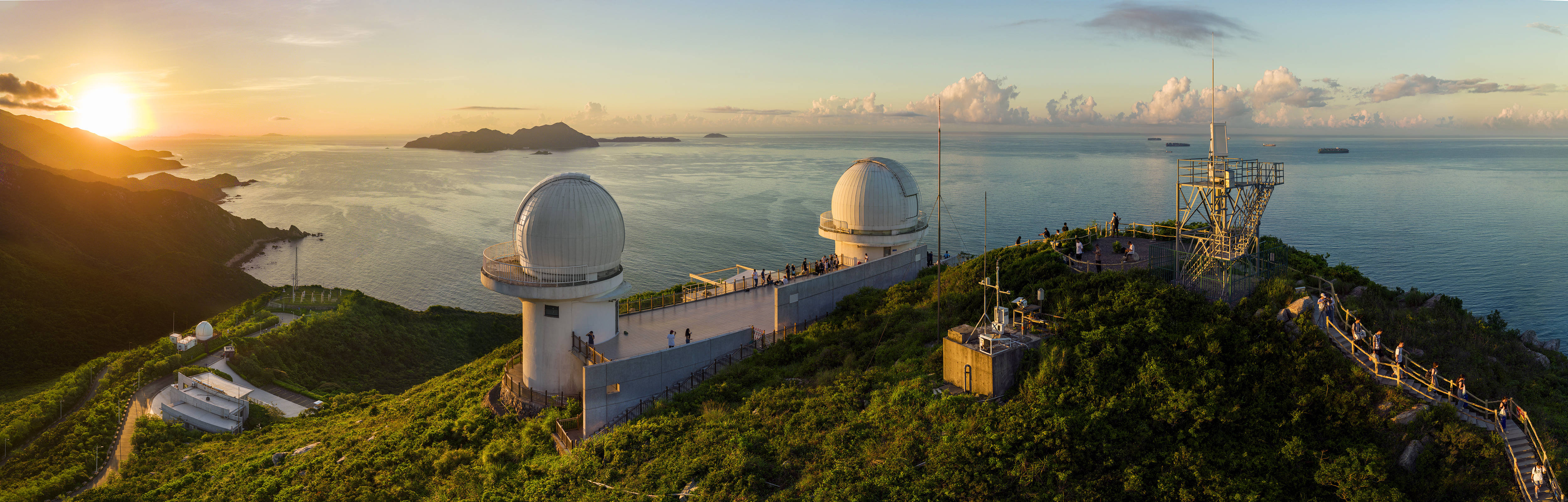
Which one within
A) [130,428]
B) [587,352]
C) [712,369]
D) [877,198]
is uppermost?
[877,198]

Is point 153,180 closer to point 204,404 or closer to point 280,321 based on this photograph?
point 280,321

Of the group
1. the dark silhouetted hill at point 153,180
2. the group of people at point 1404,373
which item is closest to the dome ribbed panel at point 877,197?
the group of people at point 1404,373

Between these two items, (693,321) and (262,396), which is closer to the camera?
(693,321)

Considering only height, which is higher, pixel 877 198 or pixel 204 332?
pixel 877 198

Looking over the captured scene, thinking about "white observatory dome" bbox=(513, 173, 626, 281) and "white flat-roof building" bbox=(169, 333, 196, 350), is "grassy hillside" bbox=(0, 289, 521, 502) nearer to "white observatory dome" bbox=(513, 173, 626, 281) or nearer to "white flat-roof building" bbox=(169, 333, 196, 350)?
"white flat-roof building" bbox=(169, 333, 196, 350)

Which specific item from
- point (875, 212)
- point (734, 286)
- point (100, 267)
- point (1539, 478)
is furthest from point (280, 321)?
point (1539, 478)

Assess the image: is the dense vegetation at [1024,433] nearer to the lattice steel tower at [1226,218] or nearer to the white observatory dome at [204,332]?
the lattice steel tower at [1226,218]

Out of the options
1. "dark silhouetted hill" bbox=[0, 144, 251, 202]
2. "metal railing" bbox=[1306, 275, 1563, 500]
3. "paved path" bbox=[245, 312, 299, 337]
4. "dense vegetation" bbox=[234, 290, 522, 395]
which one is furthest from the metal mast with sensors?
"dark silhouetted hill" bbox=[0, 144, 251, 202]
